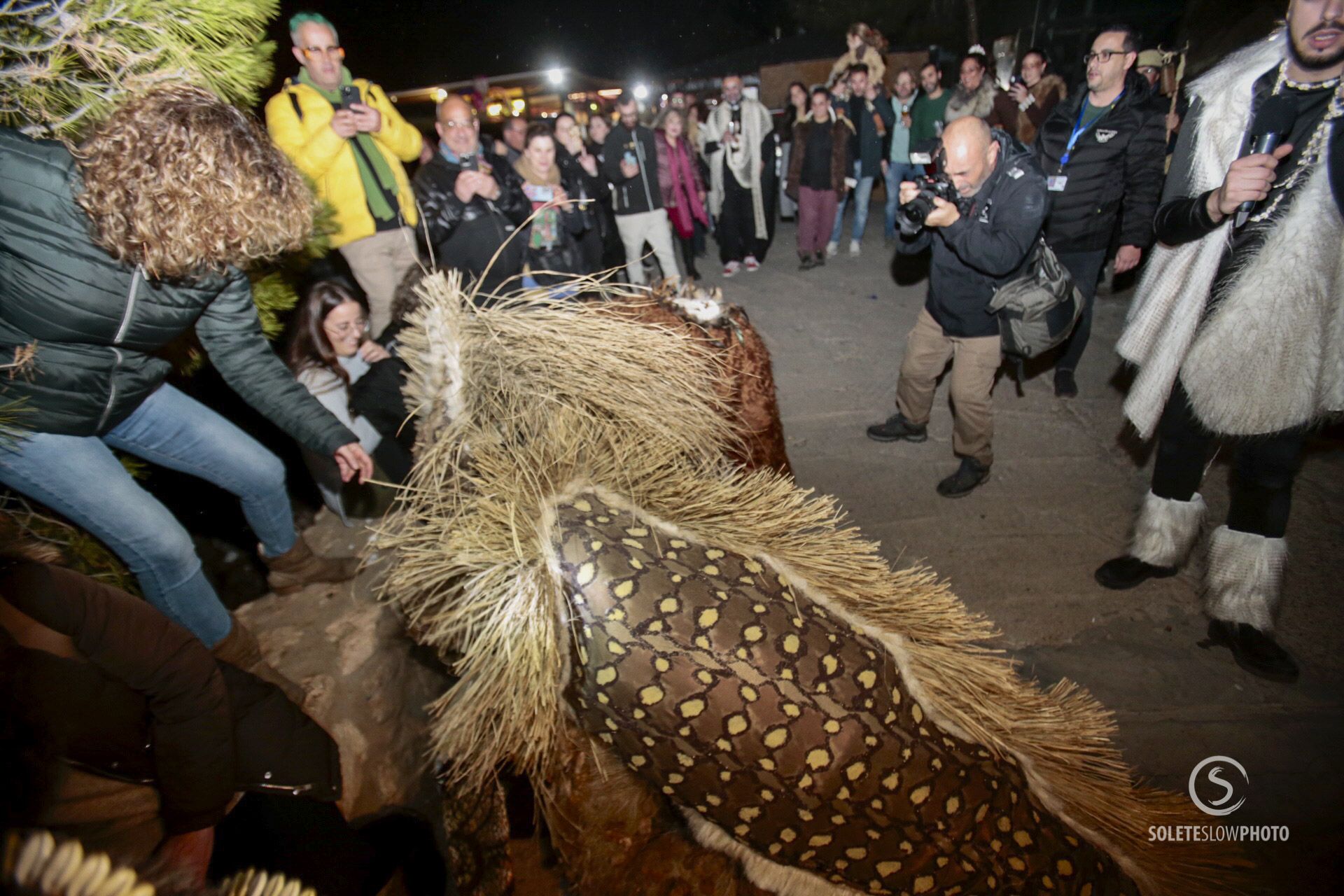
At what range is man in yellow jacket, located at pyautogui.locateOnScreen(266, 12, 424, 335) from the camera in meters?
3.00

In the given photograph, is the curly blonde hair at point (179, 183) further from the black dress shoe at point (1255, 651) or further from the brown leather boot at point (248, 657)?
the black dress shoe at point (1255, 651)

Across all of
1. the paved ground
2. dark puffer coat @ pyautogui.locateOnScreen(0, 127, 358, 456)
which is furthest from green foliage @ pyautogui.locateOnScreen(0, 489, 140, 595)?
the paved ground

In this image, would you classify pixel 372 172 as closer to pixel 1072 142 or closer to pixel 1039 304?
pixel 1039 304

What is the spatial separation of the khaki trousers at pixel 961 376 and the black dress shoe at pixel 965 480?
0.11 ft

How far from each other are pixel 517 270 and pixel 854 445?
6.86 ft

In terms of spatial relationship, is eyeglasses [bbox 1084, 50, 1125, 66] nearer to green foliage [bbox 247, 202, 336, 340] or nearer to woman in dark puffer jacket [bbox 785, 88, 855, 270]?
woman in dark puffer jacket [bbox 785, 88, 855, 270]

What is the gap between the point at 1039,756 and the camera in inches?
45.6

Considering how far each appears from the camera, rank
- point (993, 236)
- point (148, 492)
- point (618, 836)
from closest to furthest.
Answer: point (618, 836)
point (148, 492)
point (993, 236)

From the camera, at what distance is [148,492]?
187 cm

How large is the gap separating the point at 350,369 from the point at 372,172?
125cm

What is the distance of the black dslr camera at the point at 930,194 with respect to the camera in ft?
8.06

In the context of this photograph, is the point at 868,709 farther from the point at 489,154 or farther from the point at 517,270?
the point at 489,154

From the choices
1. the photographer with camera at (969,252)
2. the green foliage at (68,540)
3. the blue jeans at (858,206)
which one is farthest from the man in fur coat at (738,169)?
the green foliage at (68,540)

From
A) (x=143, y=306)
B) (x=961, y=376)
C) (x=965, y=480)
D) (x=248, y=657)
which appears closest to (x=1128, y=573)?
(x=965, y=480)
